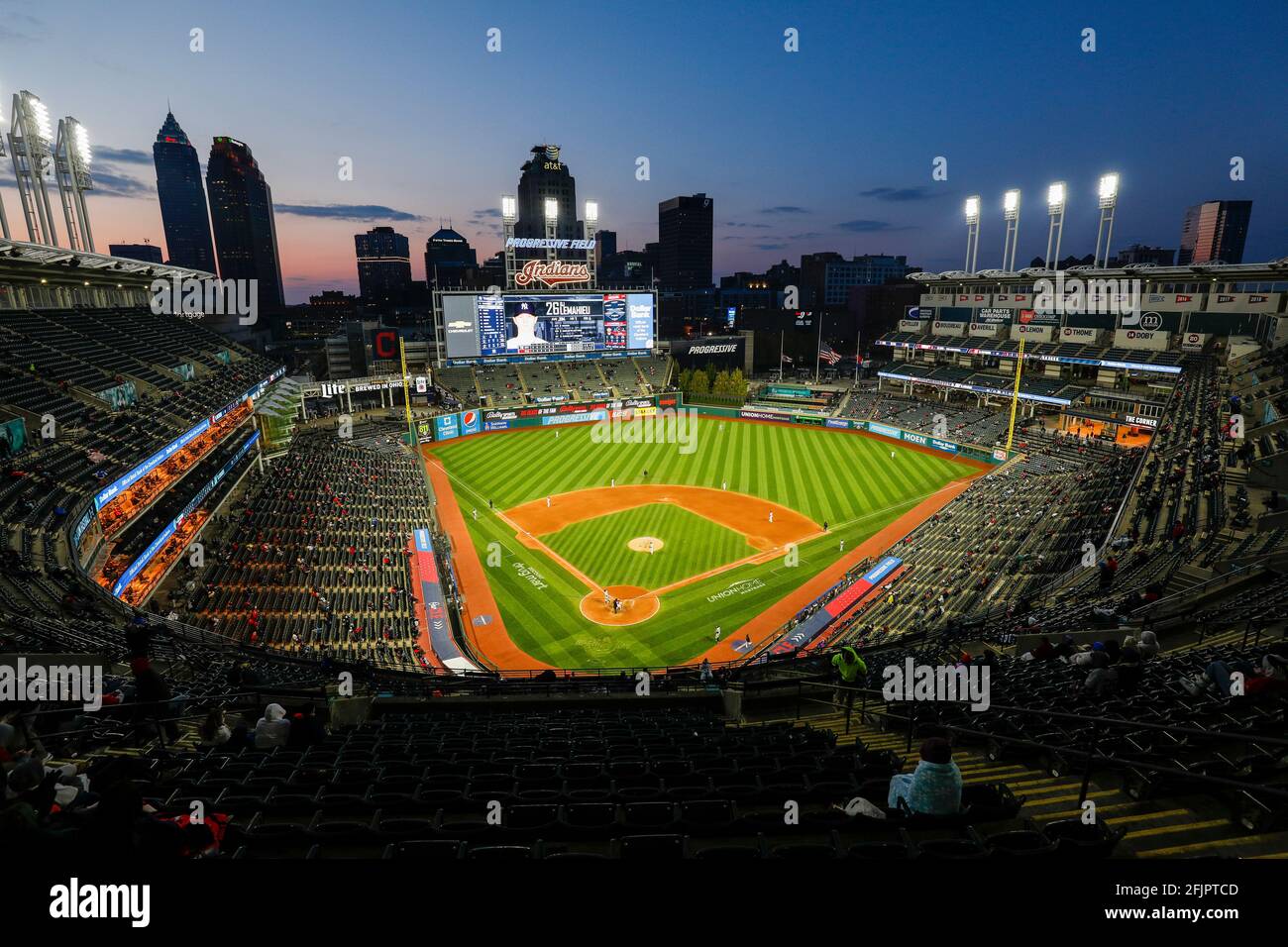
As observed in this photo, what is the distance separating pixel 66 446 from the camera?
2223 centimetres

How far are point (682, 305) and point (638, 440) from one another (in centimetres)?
11254

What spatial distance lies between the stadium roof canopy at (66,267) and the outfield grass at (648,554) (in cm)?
2581

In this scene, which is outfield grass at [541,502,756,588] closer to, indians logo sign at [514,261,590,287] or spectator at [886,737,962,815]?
spectator at [886,737,962,815]

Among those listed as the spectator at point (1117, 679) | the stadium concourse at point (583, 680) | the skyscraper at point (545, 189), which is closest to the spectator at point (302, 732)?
the stadium concourse at point (583, 680)

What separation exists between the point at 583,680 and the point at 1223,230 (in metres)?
164

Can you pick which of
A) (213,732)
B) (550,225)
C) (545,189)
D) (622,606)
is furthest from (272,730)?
(545,189)

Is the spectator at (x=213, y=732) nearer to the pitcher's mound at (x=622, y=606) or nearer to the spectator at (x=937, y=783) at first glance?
the spectator at (x=937, y=783)

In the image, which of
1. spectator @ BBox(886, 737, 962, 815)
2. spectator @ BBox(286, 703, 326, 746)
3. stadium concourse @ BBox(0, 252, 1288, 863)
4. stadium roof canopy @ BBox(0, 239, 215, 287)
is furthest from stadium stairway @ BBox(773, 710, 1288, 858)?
stadium roof canopy @ BBox(0, 239, 215, 287)

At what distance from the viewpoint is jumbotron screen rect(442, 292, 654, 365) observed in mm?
62656

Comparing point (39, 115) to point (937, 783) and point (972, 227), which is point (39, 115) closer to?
point (937, 783)

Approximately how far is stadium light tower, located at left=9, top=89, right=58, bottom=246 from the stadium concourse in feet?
10.5

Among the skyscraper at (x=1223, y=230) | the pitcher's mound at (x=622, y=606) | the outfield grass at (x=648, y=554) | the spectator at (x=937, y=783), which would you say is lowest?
the pitcher's mound at (x=622, y=606)

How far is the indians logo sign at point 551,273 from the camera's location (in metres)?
65.0

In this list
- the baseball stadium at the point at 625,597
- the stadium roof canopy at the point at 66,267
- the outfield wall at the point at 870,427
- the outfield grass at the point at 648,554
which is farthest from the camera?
the outfield wall at the point at 870,427
